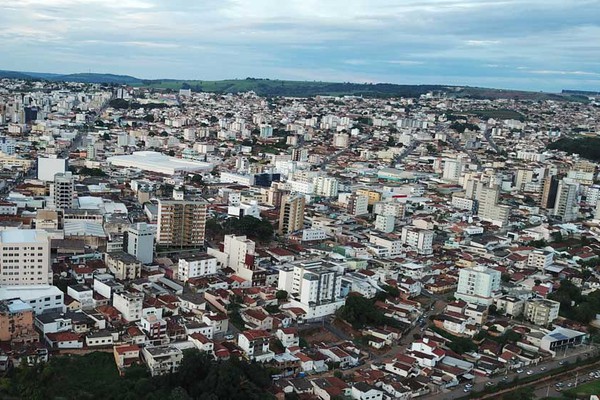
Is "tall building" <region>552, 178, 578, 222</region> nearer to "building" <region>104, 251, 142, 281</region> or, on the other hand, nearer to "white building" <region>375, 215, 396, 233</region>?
"white building" <region>375, 215, 396, 233</region>

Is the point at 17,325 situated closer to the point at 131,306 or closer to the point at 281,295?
the point at 131,306

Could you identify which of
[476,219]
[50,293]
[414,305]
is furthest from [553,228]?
[50,293]

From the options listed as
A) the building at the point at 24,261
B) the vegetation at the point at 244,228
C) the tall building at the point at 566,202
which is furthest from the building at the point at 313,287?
the tall building at the point at 566,202

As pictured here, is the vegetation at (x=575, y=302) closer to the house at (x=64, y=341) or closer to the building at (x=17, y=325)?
the house at (x=64, y=341)

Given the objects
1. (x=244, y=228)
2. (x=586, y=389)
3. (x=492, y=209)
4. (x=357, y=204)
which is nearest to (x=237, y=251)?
(x=244, y=228)

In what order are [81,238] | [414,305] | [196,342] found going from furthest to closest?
1. [81,238]
2. [414,305]
3. [196,342]

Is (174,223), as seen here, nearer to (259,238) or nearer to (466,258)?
(259,238)
